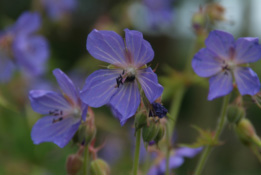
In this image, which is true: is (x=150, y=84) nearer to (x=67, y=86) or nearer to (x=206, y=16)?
(x=67, y=86)

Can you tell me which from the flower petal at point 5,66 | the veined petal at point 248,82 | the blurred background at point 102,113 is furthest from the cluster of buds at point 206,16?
the flower petal at point 5,66

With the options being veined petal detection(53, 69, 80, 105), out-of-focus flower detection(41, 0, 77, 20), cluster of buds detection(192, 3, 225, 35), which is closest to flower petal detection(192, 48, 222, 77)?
veined petal detection(53, 69, 80, 105)

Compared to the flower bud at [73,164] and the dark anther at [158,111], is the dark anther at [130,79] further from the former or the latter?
the flower bud at [73,164]

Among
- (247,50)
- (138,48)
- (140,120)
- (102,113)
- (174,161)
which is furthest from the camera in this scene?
(102,113)

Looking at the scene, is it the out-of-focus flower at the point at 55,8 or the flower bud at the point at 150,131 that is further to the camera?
the out-of-focus flower at the point at 55,8

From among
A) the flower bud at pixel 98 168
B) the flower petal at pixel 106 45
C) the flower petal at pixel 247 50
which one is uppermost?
the flower petal at pixel 106 45

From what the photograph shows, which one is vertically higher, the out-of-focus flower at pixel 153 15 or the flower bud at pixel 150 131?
the flower bud at pixel 150 131

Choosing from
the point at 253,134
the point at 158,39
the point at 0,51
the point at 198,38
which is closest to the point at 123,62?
the point at 253,134

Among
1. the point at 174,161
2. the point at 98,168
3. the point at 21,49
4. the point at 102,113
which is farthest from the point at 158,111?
the point at 102,113
